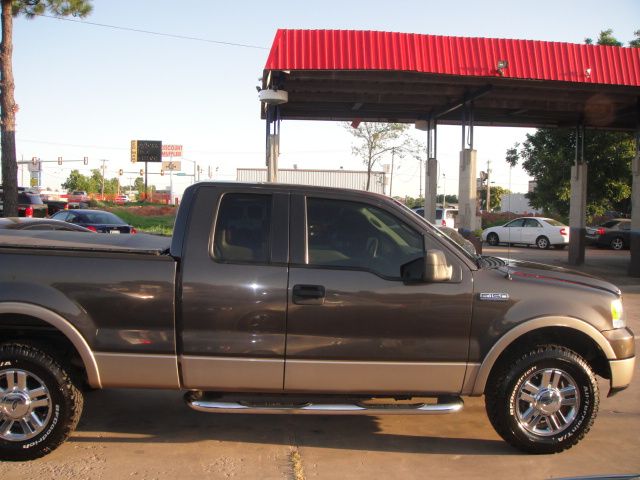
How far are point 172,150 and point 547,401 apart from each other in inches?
3537

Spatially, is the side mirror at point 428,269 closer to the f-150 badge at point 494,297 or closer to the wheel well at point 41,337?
Result: the f-150 badge at point 494,297

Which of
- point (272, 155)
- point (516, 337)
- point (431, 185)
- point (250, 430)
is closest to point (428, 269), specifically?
point (516, 337)

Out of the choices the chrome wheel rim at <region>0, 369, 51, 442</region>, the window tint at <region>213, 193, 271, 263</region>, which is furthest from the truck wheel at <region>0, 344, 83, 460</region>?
the window tint at <region>213, 193, 271, 263</region>

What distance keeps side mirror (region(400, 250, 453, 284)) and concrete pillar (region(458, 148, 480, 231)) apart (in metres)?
11.4

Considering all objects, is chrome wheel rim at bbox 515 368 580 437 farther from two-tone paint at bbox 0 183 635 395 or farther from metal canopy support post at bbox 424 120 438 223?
metal canopy support post at bbox 424 120 438 223

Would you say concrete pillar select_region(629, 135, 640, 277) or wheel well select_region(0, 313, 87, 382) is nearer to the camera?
wheel well select_region(0, 313, 87, 382)

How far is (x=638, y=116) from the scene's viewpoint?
15141mm

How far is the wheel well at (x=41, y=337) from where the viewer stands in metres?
4.19

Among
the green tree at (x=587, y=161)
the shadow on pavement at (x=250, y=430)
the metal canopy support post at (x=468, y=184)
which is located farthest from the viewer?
the green tree at (x=587, y=161)

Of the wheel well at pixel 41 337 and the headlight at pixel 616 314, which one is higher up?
the headlight at pixel 616 314

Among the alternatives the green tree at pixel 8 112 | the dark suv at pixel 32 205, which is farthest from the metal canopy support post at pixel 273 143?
the dark suv at pixel 32 205

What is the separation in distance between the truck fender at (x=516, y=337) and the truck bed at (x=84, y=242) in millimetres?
2472

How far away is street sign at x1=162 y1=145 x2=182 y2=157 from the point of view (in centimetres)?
8831

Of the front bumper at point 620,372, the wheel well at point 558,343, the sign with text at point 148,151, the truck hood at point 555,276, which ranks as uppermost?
the sign with text at point 148,151
